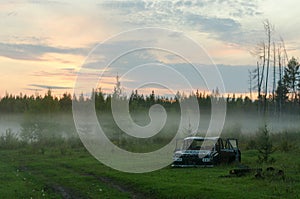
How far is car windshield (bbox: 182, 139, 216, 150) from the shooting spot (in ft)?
96.7

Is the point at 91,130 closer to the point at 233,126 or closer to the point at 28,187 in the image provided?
the point at 233,126

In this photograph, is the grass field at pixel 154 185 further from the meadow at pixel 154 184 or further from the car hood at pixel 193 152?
the car hood at pixel 193 152

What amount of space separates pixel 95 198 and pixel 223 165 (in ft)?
45.1

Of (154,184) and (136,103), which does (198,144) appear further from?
(136,103)

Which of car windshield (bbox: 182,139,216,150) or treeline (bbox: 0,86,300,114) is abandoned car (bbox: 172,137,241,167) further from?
treeline (bbox: 0,86,300,114)

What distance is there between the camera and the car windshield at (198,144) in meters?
29.5

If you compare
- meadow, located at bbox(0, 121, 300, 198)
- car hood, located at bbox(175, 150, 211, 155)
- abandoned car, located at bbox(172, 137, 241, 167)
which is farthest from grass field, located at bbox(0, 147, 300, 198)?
car hood, located at bbox(175, 150, 211, 155)

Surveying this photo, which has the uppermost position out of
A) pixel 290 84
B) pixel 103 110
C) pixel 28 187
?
pixel 290 84

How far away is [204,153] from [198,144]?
9.23 feet

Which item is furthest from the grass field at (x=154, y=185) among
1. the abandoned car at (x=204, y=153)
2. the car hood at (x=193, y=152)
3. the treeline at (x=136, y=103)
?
the treeline at (x=136, y=103)

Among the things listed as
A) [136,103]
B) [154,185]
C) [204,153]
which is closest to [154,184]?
[154,185]

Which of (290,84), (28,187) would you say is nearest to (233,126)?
(290,84)

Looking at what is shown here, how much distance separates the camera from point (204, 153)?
2845 centimetres

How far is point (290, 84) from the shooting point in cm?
8812
